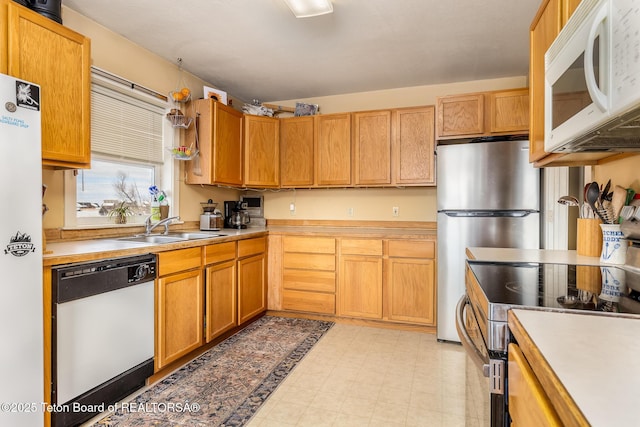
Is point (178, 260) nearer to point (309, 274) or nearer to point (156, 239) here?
point (156, 239)

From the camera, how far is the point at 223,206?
395 centimetres

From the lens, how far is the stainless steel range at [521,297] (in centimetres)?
86

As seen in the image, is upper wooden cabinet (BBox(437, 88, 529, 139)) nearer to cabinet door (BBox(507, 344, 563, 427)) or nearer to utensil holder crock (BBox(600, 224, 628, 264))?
utensil holder crock (BBox(600, 224, 628, 264))

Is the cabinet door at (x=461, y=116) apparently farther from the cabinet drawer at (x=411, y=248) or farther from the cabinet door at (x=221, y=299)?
the cabinet door at (x=221, y=299)

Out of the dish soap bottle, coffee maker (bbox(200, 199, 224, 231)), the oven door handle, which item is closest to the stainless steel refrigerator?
the oven door handle

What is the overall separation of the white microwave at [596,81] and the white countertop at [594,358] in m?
0.49

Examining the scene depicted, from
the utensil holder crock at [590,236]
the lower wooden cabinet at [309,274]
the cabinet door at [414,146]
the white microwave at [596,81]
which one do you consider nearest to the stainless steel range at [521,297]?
the utensil holder crock at [590,236]

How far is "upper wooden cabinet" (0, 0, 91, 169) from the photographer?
1.70 m

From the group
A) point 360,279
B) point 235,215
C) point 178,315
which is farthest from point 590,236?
point 235,215

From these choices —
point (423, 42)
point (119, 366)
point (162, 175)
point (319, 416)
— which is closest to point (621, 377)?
point (319, 416)

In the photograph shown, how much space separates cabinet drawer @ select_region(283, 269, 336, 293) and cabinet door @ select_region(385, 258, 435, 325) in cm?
57

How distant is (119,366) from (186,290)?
2.05 feet

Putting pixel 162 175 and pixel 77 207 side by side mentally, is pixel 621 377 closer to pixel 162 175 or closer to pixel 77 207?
pixel 77 207

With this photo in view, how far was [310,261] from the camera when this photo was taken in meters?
3.56
